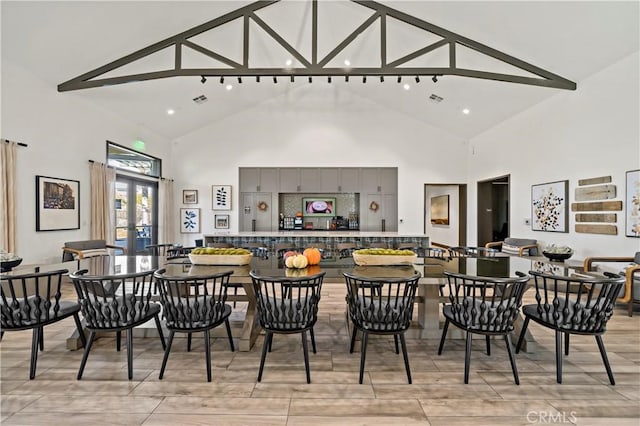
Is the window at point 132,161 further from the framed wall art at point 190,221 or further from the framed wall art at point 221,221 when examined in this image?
the framed wall art at point 221,221

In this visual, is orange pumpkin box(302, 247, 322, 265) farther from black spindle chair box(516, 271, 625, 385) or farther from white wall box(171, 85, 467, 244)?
white wall box(171, 85, 467, 244)

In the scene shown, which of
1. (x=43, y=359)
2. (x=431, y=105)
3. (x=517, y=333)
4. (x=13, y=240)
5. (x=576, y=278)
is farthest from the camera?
(x=431, y=105)

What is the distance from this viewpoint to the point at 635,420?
74.2 inches

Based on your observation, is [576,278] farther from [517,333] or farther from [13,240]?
[13,240]

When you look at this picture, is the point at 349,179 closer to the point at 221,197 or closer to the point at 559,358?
the point at 221,197

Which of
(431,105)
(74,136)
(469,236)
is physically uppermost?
(431,105)

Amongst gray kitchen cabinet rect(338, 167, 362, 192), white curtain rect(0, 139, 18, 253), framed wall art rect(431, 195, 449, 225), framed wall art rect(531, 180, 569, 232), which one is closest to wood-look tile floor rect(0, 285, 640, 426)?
white curtain rect(0, 139, 18, 253)

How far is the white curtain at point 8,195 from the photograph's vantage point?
3.92 meters

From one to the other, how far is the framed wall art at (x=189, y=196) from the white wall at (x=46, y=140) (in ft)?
8.31

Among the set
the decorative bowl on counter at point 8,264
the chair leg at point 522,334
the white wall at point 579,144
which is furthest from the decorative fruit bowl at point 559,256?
the decorative bowl on counter at point 8,264

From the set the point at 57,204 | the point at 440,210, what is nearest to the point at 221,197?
the point at 57,204

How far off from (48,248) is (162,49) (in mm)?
3411

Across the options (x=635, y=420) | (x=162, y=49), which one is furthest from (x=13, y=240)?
(x=635, y=420)

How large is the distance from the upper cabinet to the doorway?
16.6 ft
